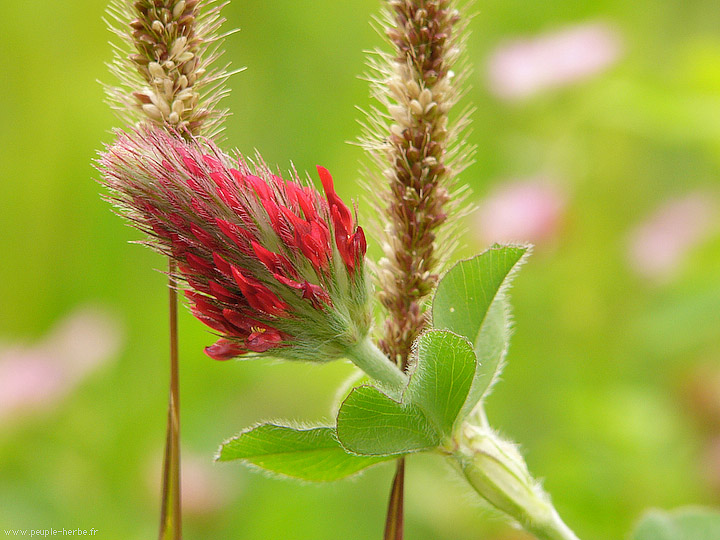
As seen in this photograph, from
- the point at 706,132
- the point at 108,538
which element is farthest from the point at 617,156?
the point at 108,538

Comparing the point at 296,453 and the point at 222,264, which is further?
the point at 296,453

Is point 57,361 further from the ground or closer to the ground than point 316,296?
closer to the ground

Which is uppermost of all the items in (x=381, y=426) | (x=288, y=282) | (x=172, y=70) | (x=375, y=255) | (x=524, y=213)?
(x=172, y=70)

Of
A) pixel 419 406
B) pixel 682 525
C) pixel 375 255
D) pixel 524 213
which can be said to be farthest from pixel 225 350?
pixel 375 255

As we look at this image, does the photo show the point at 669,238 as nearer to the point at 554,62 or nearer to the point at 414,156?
the point at 554,62

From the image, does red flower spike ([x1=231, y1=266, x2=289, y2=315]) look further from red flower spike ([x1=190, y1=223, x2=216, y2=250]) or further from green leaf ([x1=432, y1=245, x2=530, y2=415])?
green leaf ([x1=432, y1=245, x2=530, y2=415])

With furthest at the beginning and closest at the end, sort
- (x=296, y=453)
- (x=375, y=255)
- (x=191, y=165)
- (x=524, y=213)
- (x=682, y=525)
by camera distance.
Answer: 1. (x=375, y=255)
2. (x=524, y=213)
3. (x=682, y=525)
4. (x=296, y=453)
5. (x=191, y=165)
